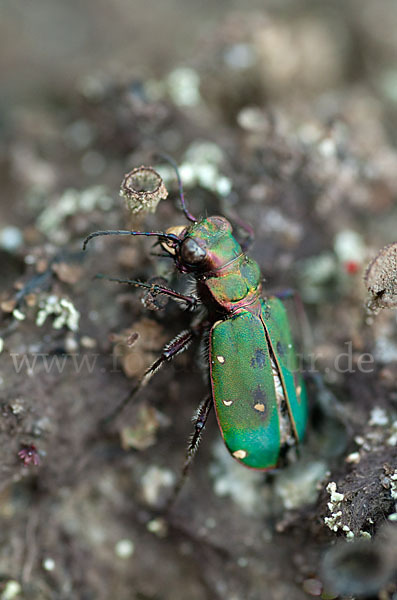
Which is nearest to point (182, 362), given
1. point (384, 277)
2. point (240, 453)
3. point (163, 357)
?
point (163, 357)

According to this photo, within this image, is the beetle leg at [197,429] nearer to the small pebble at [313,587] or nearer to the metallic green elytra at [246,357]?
the metallic green elytra at [246,357]

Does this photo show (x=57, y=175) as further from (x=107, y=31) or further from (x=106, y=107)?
(x=107, y=31)

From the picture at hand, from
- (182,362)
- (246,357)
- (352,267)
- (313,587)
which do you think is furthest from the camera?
(352,267)

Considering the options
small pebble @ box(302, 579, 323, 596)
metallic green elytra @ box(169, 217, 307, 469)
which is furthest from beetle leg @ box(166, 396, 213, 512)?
small pebble @ box(302, 579, 323, 596)

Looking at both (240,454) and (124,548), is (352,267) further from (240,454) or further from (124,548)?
(124,548)

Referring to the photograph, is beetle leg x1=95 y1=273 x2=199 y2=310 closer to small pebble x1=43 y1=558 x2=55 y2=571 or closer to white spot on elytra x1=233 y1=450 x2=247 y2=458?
white spot on elytra x1=233 y1=450 x2=247 y2=458

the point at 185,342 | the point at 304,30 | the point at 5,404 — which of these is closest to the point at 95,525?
the point at 5,404

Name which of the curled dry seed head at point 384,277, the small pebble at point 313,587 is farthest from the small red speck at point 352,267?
the small pebble at point 313,587
